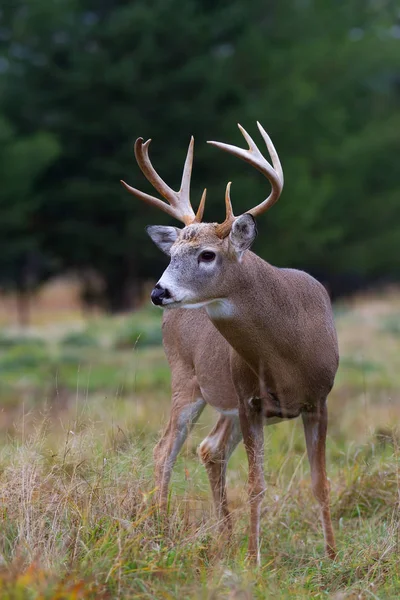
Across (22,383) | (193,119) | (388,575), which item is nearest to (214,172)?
(193,119)

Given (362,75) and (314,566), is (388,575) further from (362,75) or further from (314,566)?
(362,75)

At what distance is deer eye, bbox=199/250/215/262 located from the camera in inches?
226

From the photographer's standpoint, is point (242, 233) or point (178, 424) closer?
point (242, 233)

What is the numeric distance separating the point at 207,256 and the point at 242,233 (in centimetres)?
22

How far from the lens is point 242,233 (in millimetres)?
5754

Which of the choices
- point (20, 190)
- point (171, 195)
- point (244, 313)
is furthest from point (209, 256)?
point (20, 190)

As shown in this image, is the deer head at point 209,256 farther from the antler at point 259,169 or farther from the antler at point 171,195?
the antler at point 171,195

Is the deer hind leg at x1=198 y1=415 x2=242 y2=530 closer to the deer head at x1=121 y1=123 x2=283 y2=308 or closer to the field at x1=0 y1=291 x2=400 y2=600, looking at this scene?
the field at x1=0 y1=291 x2=400 y2=600

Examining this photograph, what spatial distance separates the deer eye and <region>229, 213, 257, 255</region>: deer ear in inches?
5.1

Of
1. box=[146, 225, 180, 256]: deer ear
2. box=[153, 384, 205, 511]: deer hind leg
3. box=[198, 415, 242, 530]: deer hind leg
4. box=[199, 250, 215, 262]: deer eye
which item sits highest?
box=[146, 225, 180, 256]: deer ear

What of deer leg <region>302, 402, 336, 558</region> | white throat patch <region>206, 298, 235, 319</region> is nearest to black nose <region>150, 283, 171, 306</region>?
white throat patch <region>206, 298, 235, 319</region>

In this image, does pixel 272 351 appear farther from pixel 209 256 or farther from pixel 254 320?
pixel 209 256

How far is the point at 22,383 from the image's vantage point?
42.7ft

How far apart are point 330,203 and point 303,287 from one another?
90.7 feet
